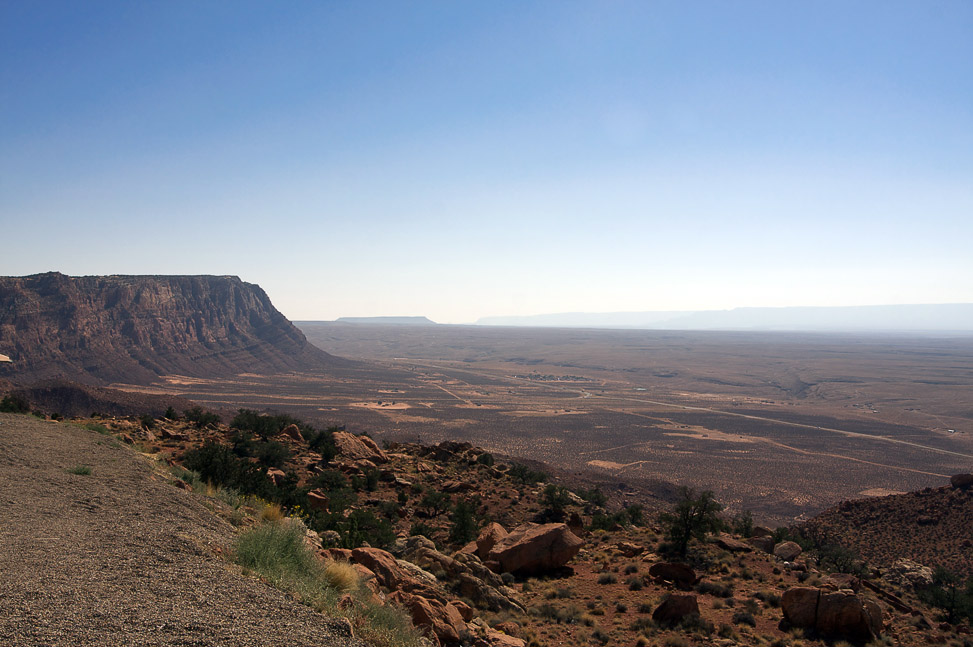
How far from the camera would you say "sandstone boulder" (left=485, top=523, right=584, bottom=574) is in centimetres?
1482

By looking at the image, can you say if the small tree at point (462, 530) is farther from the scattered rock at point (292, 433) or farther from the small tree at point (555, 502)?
the scattered rock at point (292, 433)

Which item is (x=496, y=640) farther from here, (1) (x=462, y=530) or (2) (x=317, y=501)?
(2) (x=317, y=501)

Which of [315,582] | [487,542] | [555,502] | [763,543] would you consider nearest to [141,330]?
[555,502]

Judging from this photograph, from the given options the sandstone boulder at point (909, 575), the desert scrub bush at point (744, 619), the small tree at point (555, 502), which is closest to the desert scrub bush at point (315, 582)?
the desert scrub bush at point (744, 619)

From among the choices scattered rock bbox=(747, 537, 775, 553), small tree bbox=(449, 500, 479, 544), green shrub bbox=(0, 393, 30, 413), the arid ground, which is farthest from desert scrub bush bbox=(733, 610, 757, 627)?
the arid ground

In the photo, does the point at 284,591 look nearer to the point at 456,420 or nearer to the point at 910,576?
the point at 910,576

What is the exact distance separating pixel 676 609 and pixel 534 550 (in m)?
4.44

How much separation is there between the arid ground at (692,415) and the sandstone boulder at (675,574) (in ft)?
84.8

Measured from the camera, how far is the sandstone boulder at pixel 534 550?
48.6 feet

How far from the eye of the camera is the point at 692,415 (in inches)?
3120

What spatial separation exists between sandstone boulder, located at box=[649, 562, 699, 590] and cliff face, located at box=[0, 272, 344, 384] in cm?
8846

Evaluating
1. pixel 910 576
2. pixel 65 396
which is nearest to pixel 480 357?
pixel 65 396

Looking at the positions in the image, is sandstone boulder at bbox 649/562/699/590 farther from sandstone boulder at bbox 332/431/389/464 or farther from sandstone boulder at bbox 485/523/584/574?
sandstone boulder at bbox 332/431/389/464

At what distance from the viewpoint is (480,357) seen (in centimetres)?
17900
